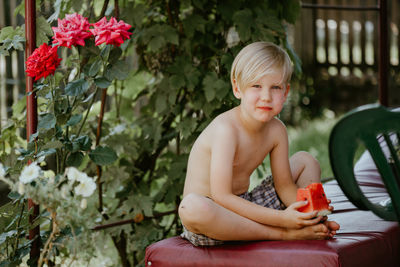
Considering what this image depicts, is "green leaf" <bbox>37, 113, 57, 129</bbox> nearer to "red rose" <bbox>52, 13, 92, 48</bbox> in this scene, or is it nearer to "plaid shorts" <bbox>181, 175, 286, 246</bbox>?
"red rose" <bbox>52, 13, 92, 48</bbox>

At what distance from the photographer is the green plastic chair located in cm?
105

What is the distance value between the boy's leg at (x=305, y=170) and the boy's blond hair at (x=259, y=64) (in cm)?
32

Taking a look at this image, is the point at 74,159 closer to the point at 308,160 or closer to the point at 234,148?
the point at 234,148

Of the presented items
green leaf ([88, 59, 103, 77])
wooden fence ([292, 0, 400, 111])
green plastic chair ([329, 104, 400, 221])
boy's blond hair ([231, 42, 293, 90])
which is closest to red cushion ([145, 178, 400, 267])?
green plastic chair ([329, 104, 400, 221])

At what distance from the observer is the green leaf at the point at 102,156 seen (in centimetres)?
199

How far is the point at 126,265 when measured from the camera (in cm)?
269

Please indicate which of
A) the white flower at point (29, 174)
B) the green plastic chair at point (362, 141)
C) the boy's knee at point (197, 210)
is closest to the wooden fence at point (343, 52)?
the boy's knee at point (197, 210)

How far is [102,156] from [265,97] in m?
0.65

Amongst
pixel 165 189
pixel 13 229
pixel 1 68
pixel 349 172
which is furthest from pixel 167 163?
pixel 1 68

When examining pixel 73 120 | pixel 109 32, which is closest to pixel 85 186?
pixel 73 120

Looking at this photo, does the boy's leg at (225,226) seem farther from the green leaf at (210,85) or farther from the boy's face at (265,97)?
the green leaf at (210,85)

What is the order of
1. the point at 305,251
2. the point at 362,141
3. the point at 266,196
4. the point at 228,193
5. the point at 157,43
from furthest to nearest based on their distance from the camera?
the point at 157,43 < the point at 266,196 < the point at 228,193 < the point at 305,251 < the point at 362,141

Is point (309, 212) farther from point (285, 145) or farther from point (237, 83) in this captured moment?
point (237, 83)

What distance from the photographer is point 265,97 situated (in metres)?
1.70
